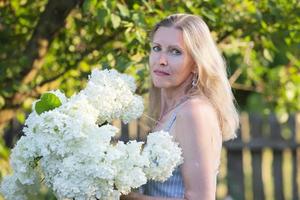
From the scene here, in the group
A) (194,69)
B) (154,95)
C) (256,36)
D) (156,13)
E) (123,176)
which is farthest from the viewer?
(256,36)

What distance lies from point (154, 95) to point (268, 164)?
13.8 feet

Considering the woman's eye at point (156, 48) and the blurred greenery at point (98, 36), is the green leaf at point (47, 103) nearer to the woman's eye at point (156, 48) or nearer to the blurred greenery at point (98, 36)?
the woman's eye at point (156, 48)

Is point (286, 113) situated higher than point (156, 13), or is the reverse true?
point (156, 13)

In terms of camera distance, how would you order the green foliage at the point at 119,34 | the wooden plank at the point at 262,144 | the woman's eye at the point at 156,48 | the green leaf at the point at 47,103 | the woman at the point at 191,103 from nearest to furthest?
the green leaf at the point at 47,103 < the woman at the point at 191,103 < the woman's eye at the point at 156,48 < the green foliage at the point at 119,34 < the wooden plank at the point at 262,144

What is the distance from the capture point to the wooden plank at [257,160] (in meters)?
7.54

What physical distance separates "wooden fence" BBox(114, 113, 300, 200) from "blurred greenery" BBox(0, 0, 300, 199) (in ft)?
8.83

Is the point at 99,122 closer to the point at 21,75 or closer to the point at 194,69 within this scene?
the point at 194,69

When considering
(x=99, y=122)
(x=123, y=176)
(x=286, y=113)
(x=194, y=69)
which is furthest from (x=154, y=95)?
(x=286, y=113)

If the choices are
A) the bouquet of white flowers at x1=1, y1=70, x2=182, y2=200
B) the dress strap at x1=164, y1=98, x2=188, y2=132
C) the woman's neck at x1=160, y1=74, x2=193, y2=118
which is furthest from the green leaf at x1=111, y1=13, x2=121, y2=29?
the bouquet of white flowers at x1=1, y1=70, x2=182, y2=200

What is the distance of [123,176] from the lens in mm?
2654

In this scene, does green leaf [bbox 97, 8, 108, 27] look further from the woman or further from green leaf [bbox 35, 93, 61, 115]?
green leaf [bbox 35, 93, 61, 115]

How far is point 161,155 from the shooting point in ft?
8.91

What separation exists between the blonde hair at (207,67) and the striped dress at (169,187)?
200 millimetres

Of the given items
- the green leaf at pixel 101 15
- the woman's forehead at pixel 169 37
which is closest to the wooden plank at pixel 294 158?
the green leaf at pixel 101 15
